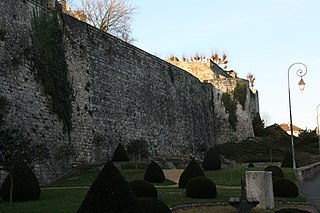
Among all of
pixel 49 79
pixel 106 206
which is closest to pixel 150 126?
pixel 49 79

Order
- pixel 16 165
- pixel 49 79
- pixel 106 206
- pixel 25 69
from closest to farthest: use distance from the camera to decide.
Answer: pixel 106 206 → pixel 16 165 → pixel 25 69 → pixel 49 79

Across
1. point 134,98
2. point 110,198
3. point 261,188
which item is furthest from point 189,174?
point 134,98

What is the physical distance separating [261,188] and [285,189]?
7.93ft

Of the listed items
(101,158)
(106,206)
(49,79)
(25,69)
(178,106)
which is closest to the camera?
(106,206)

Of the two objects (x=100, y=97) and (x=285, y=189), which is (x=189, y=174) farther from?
(x=100, y=97)

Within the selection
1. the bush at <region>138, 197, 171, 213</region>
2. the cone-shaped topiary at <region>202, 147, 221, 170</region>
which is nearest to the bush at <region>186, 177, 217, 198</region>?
the bush at <region>138, 197, 171, 213</region>

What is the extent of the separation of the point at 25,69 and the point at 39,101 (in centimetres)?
156

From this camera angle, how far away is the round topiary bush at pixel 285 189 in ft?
49.5

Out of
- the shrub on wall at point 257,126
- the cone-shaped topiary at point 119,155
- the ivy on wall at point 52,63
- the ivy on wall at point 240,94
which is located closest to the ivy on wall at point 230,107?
the ivy on wall at point 240,94

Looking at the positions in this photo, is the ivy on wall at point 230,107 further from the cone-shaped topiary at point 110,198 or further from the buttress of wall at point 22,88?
the cone-shaped topiary at point 110,198

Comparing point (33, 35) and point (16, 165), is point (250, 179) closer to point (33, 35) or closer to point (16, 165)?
point (16, 165)

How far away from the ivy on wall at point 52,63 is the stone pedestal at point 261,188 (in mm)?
10621

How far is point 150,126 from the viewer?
98.4 ft

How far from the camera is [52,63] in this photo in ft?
69.1
